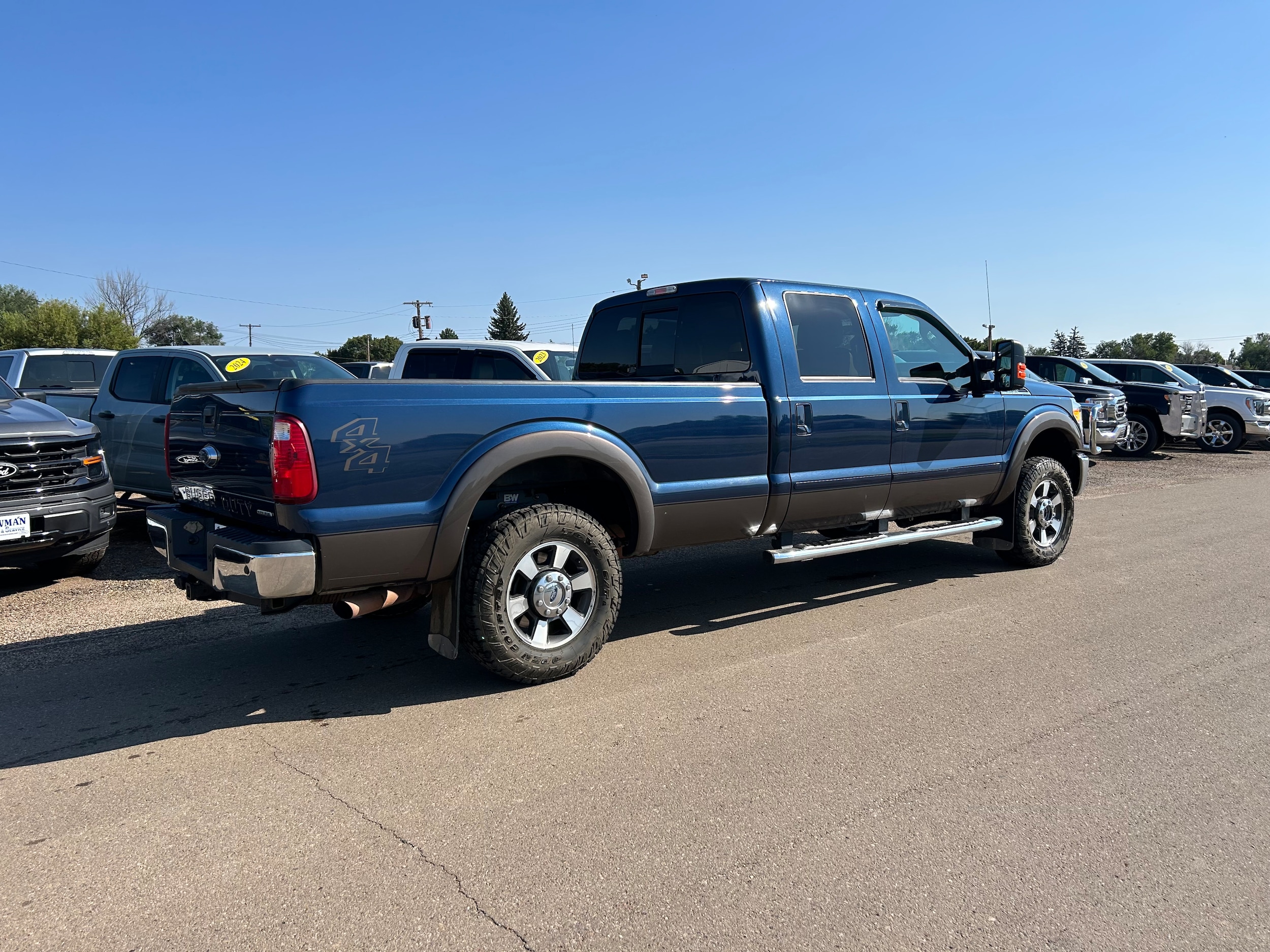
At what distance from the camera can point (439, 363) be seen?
33.8ft

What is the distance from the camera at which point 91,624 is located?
235 inches

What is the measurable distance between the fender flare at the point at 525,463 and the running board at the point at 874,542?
108cm

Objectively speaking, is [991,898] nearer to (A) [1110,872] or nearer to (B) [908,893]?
(B) [908,893]

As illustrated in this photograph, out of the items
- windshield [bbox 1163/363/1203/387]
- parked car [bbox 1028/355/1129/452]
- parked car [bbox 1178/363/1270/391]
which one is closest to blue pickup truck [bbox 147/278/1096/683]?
parked car [bbox 1028/355/1129/452]

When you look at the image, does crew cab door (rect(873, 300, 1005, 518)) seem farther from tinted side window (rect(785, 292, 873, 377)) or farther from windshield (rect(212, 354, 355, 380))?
windshield (rect(212, 354, 355, 380))

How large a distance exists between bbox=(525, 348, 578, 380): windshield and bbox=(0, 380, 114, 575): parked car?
16.3ft

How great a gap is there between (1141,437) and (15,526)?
782 inches

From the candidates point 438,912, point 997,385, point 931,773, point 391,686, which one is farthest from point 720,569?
point 438,912

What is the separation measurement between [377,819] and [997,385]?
5348mm

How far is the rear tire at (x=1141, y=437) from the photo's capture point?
19188 mm

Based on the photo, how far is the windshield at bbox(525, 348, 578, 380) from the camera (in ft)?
36.1

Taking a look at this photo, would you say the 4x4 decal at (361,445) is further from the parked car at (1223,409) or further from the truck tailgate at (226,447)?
the parked car at (1223,409)

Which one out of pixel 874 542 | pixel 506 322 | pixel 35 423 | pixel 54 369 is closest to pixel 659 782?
pixel 874 542

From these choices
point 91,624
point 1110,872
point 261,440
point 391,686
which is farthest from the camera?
point 91,624
